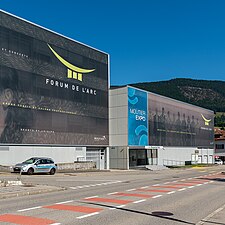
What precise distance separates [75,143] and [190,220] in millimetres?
36565

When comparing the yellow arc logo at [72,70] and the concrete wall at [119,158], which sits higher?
the yellow arc logo at [72,70]

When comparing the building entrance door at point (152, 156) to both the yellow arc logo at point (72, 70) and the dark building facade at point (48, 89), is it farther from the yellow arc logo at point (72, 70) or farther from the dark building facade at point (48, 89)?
the yellow arc logo at point (72, 70)

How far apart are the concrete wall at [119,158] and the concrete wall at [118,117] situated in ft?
2.93

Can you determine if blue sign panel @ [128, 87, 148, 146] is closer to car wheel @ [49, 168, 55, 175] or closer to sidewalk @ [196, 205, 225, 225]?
car wheel @ [49, 168, 55, 175]

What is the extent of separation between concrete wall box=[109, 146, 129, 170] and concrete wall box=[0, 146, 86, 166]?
9203mm

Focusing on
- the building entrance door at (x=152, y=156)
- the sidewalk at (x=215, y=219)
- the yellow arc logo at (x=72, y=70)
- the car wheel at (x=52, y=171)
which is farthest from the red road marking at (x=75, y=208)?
the building entrance door at (x=152, y=156)

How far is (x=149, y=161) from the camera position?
64500mm

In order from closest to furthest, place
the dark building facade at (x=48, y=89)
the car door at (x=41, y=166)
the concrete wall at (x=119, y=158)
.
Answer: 1. the car door at (x=41, y=166)
2. the dark building facade at (x=48, y=89)
3. the concrete wall at (x=119, y=158)

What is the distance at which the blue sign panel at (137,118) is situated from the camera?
186 feet

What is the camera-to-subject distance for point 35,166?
32.9 m

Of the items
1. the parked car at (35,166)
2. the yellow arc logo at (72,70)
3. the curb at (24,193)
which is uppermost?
the yellow arc logo at (72,70)

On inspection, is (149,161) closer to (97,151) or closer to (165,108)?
(165,108)

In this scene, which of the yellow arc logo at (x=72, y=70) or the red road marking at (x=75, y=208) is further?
the yellow arc logo at (x=72, y=70)

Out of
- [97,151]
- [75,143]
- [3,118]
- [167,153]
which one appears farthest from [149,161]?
[3,118]
